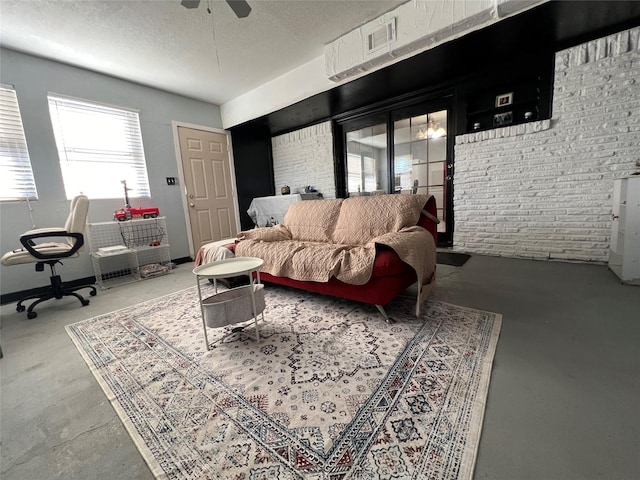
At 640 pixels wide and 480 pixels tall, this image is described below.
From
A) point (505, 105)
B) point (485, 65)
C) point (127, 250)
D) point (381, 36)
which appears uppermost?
point (381, 36)

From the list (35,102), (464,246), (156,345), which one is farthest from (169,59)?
(464,246)

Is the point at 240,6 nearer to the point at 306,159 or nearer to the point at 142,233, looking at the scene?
the point at 142,233

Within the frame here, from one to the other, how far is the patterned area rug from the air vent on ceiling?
2.51 m

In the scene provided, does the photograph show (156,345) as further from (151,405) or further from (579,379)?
(579,379)

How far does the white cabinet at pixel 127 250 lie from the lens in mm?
3119

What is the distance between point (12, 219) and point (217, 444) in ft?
11.4

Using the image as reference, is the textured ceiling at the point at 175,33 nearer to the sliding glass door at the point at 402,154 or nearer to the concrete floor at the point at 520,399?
the sliding glass door at the point at 402,154

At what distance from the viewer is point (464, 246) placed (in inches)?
136

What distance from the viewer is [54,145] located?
2947 mm

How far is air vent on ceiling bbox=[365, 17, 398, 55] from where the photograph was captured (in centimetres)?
247

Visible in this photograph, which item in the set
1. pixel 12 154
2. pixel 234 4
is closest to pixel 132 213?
pixel 12 154

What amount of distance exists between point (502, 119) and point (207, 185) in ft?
14.4

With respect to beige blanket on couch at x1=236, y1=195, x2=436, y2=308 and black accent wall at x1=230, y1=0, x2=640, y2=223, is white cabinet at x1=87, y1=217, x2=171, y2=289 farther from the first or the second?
black accent wall at x1=230, y1=0, x2=640, y2=223

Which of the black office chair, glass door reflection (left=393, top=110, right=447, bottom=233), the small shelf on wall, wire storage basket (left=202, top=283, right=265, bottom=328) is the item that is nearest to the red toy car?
the black office chair
